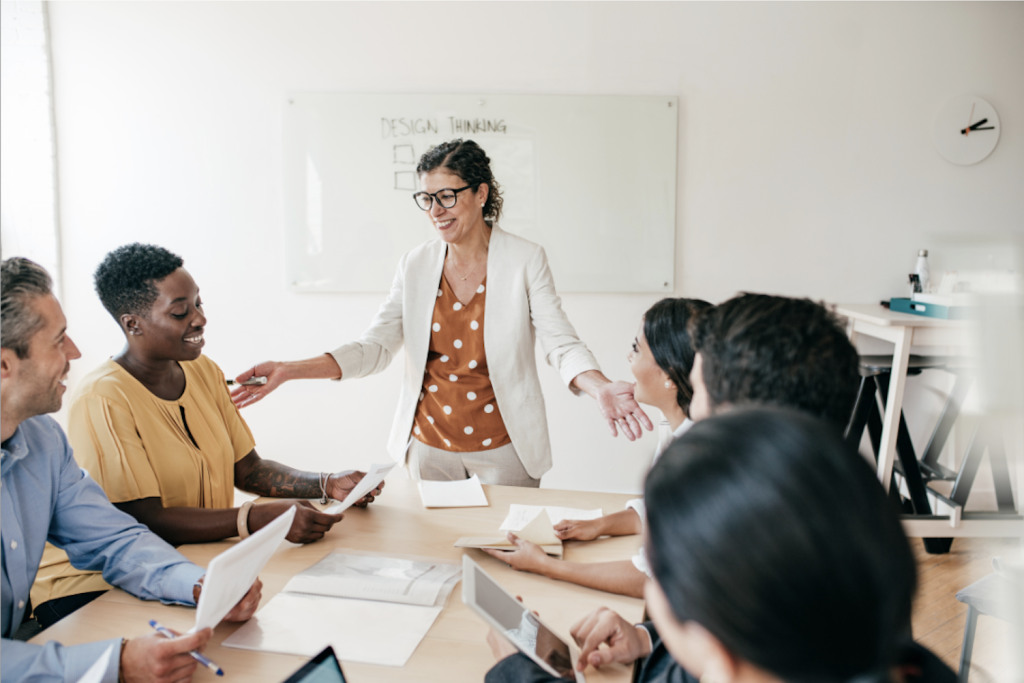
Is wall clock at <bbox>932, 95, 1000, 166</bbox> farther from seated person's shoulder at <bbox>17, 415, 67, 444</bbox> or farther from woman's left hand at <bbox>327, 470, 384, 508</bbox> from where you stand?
seated person's shoulder at <bbox>17, 415, 67, 444</bbox>

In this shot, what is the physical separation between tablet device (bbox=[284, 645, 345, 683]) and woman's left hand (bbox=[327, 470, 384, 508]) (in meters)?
0.77

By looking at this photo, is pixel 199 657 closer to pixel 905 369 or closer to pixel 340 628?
pixel 340 628

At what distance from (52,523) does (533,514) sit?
1.00 meters

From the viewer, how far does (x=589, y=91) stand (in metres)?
3.24

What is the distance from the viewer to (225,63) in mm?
3289

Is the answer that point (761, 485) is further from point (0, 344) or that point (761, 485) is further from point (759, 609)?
point (0, 344)

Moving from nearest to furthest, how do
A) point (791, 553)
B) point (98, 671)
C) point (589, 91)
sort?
point (791, 553) < point (98, 671) < point (589, 91)

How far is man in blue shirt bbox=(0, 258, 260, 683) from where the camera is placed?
0.98m

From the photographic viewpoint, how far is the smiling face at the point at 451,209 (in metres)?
2.03

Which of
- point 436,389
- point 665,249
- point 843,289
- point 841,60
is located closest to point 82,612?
point 436,389

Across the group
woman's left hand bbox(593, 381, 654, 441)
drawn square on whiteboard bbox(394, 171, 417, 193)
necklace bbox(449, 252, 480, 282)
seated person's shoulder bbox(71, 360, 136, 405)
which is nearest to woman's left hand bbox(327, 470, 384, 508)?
seated person's shoulder bbox(71, 360, 136, 405)

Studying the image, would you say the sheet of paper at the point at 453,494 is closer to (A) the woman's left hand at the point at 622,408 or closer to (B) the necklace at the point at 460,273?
(A) the woman's left hand at the point at 622,408

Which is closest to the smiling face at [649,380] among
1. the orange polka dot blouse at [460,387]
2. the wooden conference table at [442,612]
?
the wooden conference table at [442,612]

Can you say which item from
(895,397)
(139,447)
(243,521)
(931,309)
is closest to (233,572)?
(243,521)
